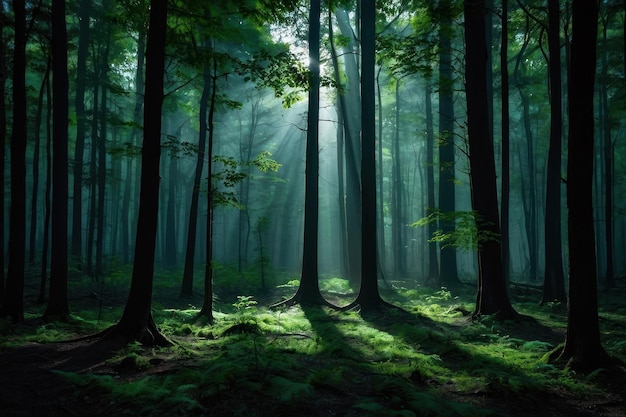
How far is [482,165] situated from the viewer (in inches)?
421

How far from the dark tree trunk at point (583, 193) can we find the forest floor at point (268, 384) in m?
0.51

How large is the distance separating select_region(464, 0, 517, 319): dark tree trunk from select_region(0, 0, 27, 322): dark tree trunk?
426 inches

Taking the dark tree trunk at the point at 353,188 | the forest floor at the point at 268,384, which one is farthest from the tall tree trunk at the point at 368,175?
the dark tree trunk at the point at 353,188

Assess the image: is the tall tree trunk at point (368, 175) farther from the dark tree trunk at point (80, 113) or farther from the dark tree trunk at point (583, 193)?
the dark tree trunk at point (80, 113)

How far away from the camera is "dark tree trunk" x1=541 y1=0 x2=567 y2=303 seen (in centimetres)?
1298

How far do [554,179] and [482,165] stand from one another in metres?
5.18

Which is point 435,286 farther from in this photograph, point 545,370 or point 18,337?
point 18,337

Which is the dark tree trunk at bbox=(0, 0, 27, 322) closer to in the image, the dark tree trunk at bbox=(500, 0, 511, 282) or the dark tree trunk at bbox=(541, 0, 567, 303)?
the dark tree trunk at bbox=(500, 0, 511, 282)

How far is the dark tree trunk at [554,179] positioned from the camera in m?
13.0

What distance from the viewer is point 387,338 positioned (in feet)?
28.9

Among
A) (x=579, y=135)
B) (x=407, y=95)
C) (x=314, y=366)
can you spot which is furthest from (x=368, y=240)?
(x=407, y=95)

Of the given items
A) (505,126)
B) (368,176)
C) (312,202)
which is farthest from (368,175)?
(505,126)

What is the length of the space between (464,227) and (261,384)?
6.40 metres

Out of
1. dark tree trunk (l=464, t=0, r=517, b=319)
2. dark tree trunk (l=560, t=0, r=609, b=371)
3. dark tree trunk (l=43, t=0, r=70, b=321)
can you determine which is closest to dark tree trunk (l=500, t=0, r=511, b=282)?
dark tree trunk (l=464, t=0, r=517, b=319)
